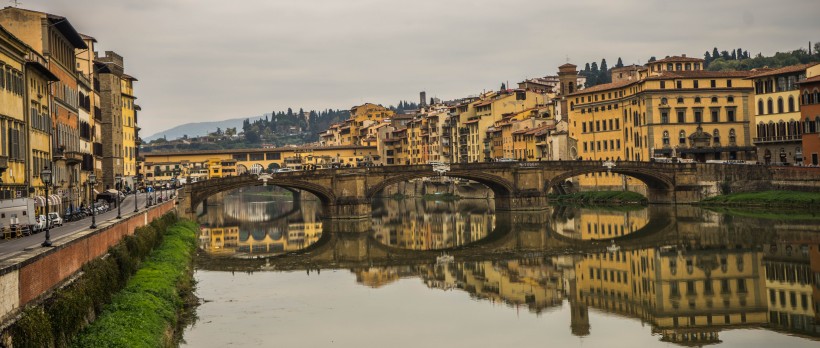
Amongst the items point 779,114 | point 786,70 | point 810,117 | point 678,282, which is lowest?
point 678,282

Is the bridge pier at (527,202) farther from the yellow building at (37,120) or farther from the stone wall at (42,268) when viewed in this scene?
the stone wall at (42,268)

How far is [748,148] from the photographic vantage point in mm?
100812

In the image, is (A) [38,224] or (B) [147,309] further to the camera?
(A) [38,224]

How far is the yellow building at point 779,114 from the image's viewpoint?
88.6 m

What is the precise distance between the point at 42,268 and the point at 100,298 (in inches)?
196

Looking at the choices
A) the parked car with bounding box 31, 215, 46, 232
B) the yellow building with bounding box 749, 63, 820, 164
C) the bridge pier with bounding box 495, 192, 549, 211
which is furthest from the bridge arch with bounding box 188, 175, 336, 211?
the yellow building with bounding box 749, 63, 820, 164

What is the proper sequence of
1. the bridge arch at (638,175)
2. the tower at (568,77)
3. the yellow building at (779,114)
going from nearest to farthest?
the yellow building at (779,114), the bridge arch at (638,175), the tower at (568,77)

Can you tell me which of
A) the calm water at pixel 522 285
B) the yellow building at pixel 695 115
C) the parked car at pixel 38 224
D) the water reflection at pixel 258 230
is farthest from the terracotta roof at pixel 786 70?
the parked car at pixel 38 224

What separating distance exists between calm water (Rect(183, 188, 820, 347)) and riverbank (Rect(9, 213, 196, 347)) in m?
2.41

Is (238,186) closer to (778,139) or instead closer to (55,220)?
(55,220)

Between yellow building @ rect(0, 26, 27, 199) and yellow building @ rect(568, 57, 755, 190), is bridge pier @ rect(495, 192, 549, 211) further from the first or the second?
yellow building @ rect(0, 26, 27, 199)

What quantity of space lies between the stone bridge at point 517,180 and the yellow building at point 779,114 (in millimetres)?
4778

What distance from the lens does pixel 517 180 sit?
307 ft

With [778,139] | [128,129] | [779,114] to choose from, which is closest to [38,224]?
[128,129]
